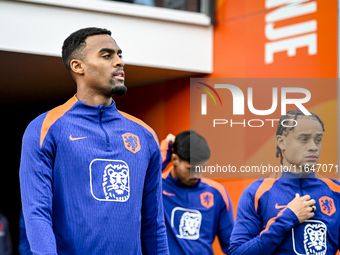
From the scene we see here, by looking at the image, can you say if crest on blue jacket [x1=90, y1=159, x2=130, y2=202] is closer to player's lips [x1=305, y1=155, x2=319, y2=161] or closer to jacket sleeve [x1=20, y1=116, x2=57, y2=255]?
jacket sleeve [x1=20, y1=116, x2=57, y2=255]

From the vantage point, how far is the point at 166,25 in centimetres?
672

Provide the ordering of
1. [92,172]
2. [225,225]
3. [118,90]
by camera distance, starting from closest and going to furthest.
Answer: [92,172] → [118,90] → [225,225]

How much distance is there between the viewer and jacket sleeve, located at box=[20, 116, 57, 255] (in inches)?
84.7

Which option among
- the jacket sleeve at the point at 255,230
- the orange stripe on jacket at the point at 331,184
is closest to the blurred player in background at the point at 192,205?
the jacket sleeve at the point at 255,230

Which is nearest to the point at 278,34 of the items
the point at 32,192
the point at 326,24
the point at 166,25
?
the point at 326,24

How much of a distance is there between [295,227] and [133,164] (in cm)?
116

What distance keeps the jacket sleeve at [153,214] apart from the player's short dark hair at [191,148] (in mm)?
1929

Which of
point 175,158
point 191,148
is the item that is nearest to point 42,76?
point 175,158

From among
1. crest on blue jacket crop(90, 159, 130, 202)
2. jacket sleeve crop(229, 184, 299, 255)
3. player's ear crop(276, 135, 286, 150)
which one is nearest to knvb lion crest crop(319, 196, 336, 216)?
jacket sleeve crop(229, 184, 299, 255)

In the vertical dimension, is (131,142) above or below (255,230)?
above

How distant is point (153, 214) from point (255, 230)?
0.82 meters

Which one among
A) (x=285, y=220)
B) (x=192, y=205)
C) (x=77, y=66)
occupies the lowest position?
(x=192, y=205)

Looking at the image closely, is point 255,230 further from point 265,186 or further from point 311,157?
point 311,157

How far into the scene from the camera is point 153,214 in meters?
2.57
